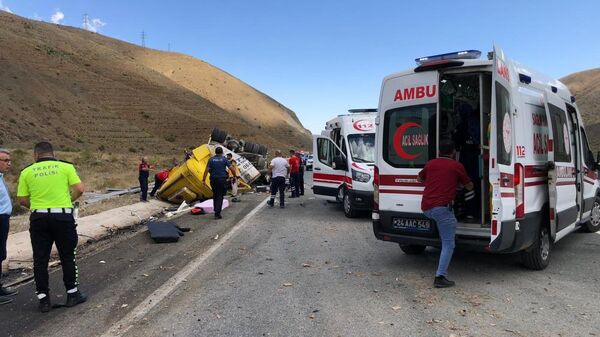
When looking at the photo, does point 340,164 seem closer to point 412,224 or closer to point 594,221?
point 594,221

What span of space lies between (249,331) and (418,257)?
3.86 meters

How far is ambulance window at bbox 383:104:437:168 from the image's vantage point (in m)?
6.93

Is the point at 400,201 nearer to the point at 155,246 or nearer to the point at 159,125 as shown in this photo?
the point at 155,246

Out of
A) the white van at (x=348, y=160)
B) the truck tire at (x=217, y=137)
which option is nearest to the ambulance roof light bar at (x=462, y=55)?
the white van at (x=348, y=160)

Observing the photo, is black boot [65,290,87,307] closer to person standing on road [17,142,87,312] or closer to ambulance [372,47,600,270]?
person standing on road [17,142,87,312]

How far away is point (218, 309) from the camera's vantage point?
17.2 feet

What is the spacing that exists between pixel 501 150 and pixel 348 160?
6.91m

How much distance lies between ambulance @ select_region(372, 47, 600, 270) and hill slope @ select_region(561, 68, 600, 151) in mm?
55402

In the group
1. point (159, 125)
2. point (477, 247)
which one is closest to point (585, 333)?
point (477, 247)

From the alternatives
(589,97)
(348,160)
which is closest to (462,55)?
(348,160)

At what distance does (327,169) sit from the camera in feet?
46.8

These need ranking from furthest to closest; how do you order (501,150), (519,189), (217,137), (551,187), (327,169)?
(217,137)
(327,169)
(551,187)
(519,189)
(501,150)

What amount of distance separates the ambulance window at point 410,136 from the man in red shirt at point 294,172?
1059cm

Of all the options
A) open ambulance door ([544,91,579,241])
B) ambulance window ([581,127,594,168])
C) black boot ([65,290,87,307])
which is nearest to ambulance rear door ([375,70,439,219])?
open ambulance door ([544,91,579,241])
